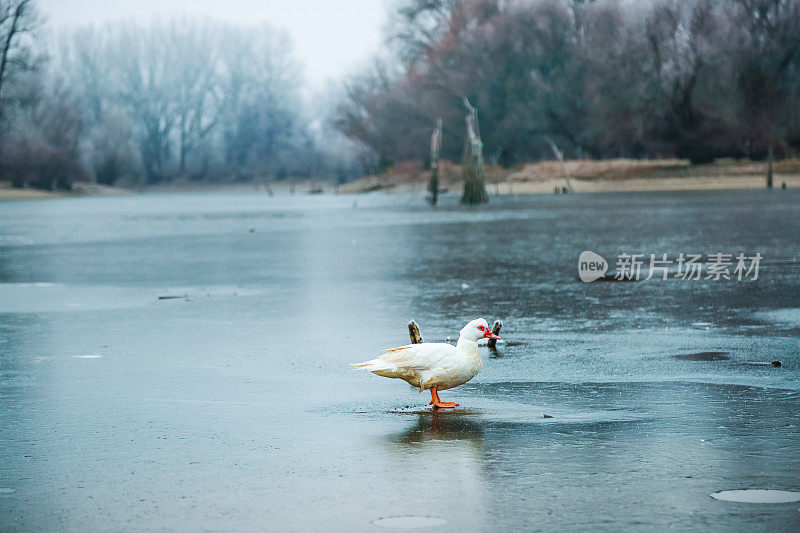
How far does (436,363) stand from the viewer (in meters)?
7.31

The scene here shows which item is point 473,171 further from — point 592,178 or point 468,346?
point 468,346

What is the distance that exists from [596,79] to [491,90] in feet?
31.4

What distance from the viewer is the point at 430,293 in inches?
592

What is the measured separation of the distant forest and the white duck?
61.6 metres

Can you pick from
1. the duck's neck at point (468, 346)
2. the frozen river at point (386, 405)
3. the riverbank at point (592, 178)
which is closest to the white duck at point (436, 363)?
the duck's neck at point (468, 346)

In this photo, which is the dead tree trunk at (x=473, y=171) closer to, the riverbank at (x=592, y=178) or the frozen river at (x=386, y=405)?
the riverbank at (x=592, y=178)

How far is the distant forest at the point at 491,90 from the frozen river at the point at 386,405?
5317cm

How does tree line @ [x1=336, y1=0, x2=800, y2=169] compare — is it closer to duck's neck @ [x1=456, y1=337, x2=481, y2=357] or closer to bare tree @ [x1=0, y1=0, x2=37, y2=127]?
bare tree @ [x1=0, y1=0, x2=37, y2=127]

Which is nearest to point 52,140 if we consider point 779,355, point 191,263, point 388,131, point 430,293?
point 388,131

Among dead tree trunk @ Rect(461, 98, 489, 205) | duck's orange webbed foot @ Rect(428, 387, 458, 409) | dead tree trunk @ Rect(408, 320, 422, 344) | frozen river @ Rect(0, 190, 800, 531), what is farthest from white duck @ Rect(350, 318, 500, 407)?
dead tree trunk @ Rect(461, 98, 489, 205)

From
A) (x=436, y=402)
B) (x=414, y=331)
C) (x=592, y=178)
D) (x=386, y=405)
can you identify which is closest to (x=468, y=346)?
(x=436, y=402)

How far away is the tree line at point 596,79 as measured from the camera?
68062 millimetres

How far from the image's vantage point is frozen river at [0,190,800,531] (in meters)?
5.36

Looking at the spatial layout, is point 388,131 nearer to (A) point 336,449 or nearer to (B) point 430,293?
(B) point 430,293
